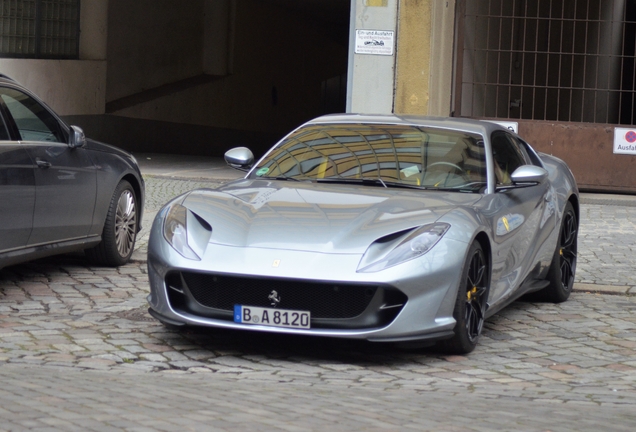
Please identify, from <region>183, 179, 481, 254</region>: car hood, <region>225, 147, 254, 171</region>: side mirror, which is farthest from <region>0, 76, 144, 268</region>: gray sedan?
<region>183, 179, 481, 254</region>: car hood

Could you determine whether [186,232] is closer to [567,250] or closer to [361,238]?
[361,238]

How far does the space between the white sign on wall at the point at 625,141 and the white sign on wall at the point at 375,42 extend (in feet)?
11.3

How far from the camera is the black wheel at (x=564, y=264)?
8172mm

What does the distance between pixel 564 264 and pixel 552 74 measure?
888 cm

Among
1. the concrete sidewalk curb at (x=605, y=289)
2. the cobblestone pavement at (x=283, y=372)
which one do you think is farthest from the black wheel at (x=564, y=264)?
the concrete sidewalk curb at (x=605, y=289)

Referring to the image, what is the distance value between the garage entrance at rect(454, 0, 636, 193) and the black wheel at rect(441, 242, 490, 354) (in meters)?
9.65

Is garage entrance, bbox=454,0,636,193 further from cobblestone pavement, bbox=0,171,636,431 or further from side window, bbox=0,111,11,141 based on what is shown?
side window, bbox=0,111,11,141

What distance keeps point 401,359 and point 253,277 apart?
1047 millimetres

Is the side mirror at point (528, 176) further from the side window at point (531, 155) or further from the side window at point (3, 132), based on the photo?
the side window at point (3, 132)

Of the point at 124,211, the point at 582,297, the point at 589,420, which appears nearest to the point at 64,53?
the point at 124,211

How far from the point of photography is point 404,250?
19.6 feet

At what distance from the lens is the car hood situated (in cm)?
606

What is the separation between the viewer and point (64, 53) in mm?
19625

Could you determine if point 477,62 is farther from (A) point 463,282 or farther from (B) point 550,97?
(A) point 463,282
